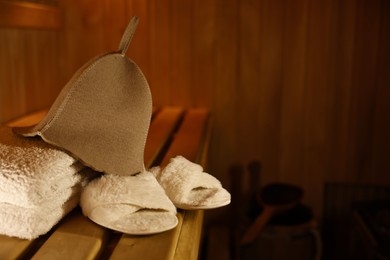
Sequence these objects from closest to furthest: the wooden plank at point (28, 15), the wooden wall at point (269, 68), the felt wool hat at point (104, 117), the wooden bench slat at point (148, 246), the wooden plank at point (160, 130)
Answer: the wooden bench slat at point (148, 246)
the felt wool hat at point (104, 117)
the wooden plank at point (160, 130)
the wooden plank at point (28, 15)
the wooden wall at point (269, 68)

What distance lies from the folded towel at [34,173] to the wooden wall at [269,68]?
3.91 ft

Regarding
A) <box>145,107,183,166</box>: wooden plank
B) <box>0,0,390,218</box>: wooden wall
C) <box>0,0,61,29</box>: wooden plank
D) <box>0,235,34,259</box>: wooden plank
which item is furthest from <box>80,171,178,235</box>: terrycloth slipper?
<box>0,0,390,218</box>: wooden wall

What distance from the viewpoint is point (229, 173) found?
2275 millimetres

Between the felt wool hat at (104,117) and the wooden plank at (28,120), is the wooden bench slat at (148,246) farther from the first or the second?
the wooden plank at (28,120)

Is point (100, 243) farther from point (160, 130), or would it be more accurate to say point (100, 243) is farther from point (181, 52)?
point (181, 52)

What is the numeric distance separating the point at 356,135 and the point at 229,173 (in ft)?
2.00

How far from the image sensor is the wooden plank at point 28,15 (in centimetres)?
159

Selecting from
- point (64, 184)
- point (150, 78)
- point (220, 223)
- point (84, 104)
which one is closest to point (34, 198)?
point (64, 184)

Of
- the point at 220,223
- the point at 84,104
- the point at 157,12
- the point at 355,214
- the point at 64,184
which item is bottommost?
the point at 220,223

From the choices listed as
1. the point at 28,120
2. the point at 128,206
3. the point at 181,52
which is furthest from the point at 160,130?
the point at 128,206

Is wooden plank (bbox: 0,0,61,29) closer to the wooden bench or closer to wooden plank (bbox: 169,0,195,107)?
wooden plank (bbox: 169,0,195,107)

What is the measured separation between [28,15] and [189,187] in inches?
44.1

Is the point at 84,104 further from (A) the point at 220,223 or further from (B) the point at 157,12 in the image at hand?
(A) the point at 220,223

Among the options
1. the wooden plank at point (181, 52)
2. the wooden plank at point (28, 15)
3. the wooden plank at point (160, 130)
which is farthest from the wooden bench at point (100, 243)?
the wooden plank at point (181, 52)
